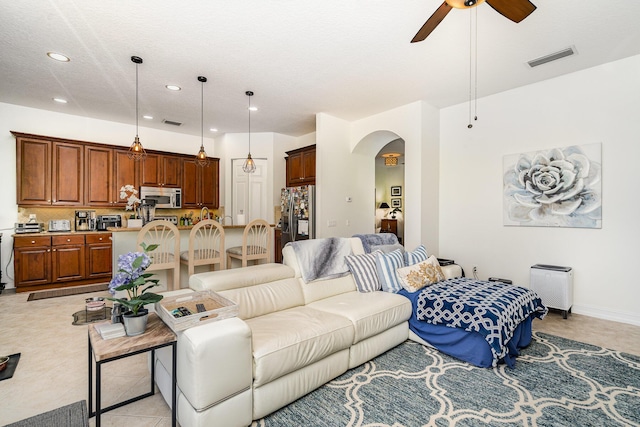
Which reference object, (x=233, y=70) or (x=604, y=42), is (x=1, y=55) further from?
(x=604, y=42)

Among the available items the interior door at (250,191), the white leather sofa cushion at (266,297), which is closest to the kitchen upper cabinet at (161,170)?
the interior door at (250,191)

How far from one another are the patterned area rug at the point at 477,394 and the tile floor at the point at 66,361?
0.62m

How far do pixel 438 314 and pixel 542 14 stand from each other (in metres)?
2.70

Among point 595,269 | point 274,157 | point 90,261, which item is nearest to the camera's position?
point 595,269

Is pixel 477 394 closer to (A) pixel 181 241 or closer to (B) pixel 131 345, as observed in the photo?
(B) pixel 131 345

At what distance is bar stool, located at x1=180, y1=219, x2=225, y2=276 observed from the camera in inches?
141

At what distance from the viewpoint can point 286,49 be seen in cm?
310

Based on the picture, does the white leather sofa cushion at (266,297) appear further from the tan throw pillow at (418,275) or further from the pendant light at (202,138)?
the pendant light at (202,138)

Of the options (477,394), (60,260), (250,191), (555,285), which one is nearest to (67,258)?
(60,260)

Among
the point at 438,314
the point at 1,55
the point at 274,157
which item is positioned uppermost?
the point at 1,55

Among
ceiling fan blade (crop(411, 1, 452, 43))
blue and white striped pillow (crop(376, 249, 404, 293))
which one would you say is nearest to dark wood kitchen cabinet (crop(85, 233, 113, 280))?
blue and white striped pillow (crop(376, 249, 404, 293))

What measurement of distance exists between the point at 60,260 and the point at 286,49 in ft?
15.6

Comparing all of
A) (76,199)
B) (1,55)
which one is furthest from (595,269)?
(76,199)

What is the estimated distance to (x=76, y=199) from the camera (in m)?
5.09
